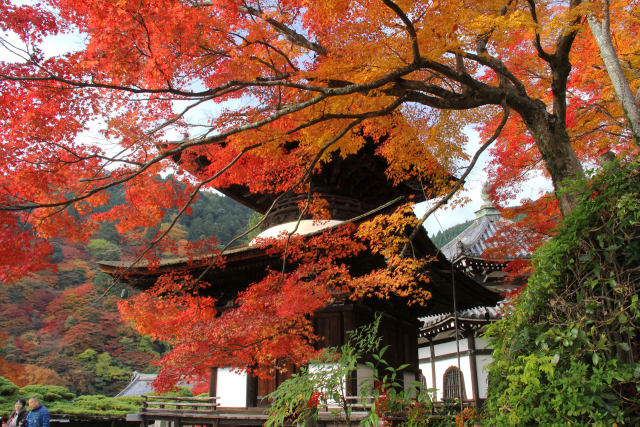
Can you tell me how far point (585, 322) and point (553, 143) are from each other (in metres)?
3.69

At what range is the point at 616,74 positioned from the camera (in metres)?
7.21

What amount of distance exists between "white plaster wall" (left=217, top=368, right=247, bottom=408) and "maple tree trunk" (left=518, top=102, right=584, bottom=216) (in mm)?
8004

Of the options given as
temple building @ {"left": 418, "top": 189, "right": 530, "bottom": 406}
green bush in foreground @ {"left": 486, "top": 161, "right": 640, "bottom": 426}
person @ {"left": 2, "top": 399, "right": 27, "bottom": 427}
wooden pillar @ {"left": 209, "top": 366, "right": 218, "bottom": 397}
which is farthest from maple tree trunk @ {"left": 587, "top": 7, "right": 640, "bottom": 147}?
person @ {"left": 2, "top": 399, "right": 27, "bottom": 427}

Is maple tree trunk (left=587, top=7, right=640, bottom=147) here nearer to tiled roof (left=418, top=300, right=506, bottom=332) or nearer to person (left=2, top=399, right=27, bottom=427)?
tiled roof (left=418, top=300, right=506, bottom=332)

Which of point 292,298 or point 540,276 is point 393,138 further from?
point 540,276

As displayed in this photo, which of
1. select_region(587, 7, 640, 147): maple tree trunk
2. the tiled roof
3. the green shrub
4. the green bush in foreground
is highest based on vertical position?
select_region(587, 7, 640, 147): maple tree trunk

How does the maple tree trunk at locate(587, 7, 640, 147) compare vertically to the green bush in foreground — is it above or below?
above

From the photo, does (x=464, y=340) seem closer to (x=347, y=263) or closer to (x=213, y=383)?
(x=347, y=263)

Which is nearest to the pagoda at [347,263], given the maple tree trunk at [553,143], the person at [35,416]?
the person at [35,416]

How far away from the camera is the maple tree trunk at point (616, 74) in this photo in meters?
6.60

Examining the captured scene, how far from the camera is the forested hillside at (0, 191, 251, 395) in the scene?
95.1 feet

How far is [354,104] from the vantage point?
8062mm

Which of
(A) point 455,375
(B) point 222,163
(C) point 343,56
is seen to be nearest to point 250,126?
(C) point 343,56

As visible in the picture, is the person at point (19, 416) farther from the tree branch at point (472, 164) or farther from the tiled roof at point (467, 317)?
the tiled roof at point (467, 317)
